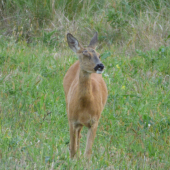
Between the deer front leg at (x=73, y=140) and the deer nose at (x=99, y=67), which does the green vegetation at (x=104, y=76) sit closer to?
the deer front leg at (x=73, y=140)

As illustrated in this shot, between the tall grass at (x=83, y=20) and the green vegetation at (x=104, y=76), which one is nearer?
the green vegetation at (x=104, y=76)

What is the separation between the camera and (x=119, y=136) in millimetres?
5281

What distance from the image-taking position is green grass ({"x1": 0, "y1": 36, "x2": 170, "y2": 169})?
4.08m

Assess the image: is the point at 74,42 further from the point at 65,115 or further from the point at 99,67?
the point at 65,115

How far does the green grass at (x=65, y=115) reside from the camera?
408 cm

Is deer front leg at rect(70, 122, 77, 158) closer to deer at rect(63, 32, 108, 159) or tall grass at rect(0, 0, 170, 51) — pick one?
deer at rect(63, 32, 108, 159)

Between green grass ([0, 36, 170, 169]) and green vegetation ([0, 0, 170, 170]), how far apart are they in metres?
0.01

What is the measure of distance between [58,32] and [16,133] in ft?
16.6

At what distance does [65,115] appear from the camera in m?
5.94

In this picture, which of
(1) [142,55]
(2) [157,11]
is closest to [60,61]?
(1) [142,55]

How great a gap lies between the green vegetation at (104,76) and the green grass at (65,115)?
13mm

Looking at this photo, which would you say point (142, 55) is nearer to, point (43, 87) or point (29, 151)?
point (43, 87)

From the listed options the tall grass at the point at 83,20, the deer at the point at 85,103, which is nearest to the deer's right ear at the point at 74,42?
the deer at the point at 85,103

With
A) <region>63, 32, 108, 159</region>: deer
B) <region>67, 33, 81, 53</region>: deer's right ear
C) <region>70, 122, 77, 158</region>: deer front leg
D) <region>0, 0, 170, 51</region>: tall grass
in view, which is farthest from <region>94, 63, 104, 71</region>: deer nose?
<region>0, 0, 170, 51</region>: tall grass
